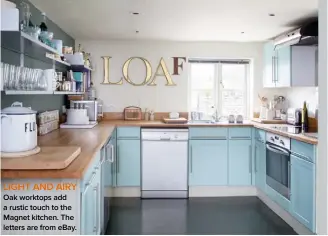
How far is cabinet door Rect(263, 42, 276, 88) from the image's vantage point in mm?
4480

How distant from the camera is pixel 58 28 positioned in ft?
13.2

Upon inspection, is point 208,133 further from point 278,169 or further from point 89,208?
point 89,208

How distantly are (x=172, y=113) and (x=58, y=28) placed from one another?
1.89m

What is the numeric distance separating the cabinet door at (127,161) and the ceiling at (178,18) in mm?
1434

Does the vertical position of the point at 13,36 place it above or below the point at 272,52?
below

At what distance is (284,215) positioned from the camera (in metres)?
3.58

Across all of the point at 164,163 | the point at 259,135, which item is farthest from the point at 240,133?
the point at 164,163

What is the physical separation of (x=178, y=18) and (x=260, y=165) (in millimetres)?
2033

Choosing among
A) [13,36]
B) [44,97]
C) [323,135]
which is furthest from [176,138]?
[323,135]

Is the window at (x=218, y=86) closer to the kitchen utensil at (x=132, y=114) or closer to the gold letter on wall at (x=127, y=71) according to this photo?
the gold letter on wall at (x=127, y=71)

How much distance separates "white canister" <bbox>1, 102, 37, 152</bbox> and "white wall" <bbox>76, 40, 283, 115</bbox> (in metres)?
3.02

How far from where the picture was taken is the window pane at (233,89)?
5.18 meters

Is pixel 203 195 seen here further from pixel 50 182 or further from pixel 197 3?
pixel 50 182

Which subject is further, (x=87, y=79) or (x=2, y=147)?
(x=87, y=79)
